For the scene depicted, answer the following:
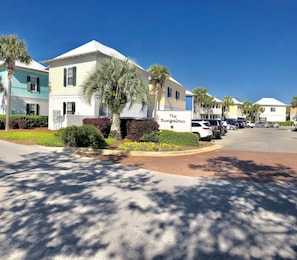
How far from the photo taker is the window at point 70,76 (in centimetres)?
2336

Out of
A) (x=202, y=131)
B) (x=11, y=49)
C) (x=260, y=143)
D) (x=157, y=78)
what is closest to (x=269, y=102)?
(x=157, y=78)

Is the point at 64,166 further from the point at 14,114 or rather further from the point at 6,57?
the point at 14,114

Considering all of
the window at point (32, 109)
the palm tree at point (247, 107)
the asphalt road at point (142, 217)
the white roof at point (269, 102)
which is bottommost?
the asphalt road at point (142, 217)

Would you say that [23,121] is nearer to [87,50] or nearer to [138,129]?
[87,50]

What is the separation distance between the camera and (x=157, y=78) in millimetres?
31391

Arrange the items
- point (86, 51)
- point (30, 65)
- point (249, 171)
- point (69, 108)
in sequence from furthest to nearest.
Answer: point (30, 65) < point (69, 108) < point (86, 51) < point (249, 171)

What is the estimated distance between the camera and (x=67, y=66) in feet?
78.3

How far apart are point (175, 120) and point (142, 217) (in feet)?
51.1

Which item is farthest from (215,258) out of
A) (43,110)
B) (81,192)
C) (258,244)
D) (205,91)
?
(205,91)

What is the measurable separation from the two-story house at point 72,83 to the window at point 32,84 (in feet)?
13.6

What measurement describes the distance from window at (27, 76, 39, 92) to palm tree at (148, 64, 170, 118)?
12689 mm

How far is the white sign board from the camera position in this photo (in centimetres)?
1938

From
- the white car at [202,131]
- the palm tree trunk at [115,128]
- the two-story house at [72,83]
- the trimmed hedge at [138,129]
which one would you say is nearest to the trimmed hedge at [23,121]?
the two-story house at [72,83]

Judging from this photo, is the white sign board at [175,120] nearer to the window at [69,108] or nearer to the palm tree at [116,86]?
the palm tree at [116,86]
